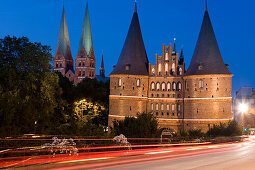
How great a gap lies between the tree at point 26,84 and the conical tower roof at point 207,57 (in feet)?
81.3

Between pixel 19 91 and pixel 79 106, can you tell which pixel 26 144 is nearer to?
pixel 19 91

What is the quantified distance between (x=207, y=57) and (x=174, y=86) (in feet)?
21.7

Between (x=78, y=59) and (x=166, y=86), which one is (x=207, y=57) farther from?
(x=78, y=59)

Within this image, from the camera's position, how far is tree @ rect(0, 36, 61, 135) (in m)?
24.2

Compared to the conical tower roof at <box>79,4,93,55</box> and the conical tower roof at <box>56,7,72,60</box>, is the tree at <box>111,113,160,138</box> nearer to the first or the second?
the conical tower roof at <box>79,4,93,55</box>

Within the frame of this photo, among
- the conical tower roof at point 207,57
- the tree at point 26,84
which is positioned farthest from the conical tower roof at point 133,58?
the tree at point 26,84

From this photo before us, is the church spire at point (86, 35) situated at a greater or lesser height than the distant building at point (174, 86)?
greater

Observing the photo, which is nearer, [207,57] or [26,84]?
[26,84]

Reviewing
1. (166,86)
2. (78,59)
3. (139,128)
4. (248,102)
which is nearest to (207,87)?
(166,86)

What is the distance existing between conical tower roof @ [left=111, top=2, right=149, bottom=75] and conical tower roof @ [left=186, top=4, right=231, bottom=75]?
24.2 feet

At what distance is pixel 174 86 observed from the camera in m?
50.7

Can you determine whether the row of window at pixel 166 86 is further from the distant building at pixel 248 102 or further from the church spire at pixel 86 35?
the church spire at pixel 86 35

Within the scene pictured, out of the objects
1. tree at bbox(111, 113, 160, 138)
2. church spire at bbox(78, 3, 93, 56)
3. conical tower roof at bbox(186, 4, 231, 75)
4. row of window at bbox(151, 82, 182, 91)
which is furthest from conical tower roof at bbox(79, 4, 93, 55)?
tree at bbox(111, 113, 160, 138)

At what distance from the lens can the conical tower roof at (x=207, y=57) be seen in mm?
47281
